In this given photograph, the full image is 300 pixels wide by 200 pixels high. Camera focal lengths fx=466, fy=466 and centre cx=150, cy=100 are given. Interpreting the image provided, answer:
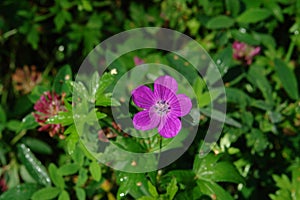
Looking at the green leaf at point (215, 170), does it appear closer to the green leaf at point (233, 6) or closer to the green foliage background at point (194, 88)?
the green foliage background at point (194, 88)

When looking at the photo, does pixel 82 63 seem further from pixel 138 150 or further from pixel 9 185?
pixel 138 150

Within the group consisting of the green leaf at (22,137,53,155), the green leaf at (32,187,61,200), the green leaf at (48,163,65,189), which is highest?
the green leaf at (48,163,65,189)

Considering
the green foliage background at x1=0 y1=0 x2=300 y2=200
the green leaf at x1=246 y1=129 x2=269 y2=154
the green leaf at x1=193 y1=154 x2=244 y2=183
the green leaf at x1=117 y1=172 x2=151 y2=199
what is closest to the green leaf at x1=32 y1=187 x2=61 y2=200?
the green foliage background at x1=0 y1=0 x2=300 y2=200

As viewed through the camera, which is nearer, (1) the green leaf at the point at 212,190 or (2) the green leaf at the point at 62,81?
(1) the green leaf at the point at 212,190

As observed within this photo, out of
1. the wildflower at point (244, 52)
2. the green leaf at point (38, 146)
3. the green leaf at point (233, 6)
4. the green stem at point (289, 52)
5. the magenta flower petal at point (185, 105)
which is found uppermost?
the magenta flower petal at point (185, 105)

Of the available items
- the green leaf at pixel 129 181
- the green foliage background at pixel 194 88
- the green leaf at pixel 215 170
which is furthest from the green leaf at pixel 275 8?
the green leaf at pixel 129 181

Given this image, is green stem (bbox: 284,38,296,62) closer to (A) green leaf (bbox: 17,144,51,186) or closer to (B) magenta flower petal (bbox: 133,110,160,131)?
(B) magenta flower petal (bbox: 133,110,160,131)

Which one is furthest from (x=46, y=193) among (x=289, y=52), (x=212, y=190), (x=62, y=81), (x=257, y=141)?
(x=289, y=52)

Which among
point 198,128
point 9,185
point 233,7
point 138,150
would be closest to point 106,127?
point 138,150
